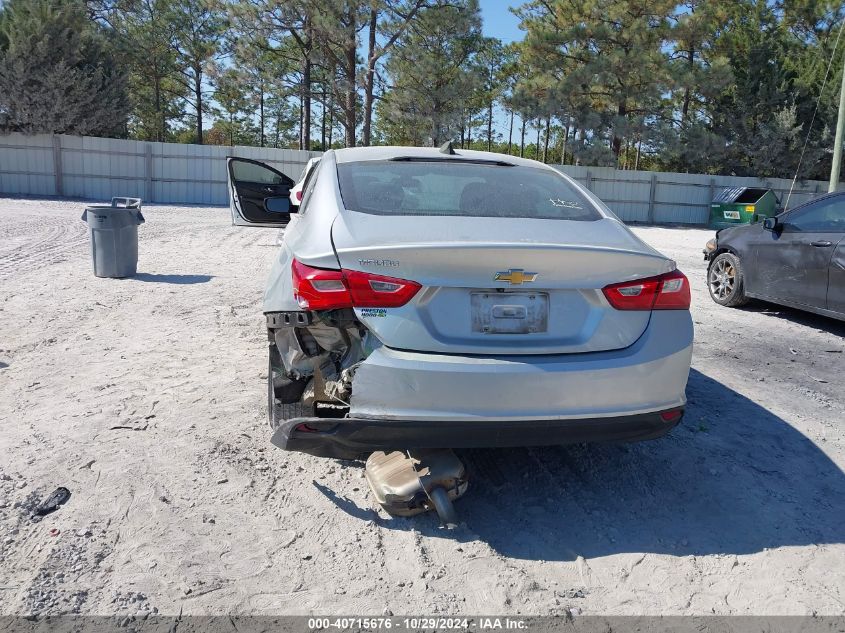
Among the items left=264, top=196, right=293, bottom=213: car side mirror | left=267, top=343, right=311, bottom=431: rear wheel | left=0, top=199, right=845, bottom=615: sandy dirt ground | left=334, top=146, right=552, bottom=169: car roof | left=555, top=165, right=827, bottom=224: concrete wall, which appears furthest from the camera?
left=555, top=165, right=827, bottom=224: concrete wall

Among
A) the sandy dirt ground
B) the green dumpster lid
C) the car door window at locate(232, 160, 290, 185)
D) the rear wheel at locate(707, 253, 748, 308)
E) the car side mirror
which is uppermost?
the green dumpster lid

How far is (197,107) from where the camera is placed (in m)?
37.3

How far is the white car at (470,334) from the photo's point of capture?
2629 mm

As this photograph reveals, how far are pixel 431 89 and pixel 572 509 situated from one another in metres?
24.9

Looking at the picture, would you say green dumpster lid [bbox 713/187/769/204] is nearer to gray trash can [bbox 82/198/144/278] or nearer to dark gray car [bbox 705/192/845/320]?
dark gray car [bbox 705/192/845/320]

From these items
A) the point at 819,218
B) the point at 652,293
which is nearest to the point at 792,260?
the point at 819,218

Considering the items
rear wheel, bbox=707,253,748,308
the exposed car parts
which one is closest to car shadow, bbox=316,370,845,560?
the exposed car parts

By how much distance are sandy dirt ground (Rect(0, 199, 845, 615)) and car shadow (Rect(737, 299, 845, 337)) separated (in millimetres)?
2008

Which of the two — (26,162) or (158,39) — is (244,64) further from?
(158,39)

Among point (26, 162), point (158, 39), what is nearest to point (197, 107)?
point (158, 39)

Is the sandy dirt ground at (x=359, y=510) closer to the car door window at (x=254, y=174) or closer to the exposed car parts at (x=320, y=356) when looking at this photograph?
the exposed car parts at (x=320, y=356)

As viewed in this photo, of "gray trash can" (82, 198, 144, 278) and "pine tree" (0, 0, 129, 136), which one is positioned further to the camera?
"pine tree" (0, 0, 129, 136)

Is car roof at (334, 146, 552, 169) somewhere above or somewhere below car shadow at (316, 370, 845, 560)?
above

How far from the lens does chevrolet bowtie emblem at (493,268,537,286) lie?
2672 millimetres
